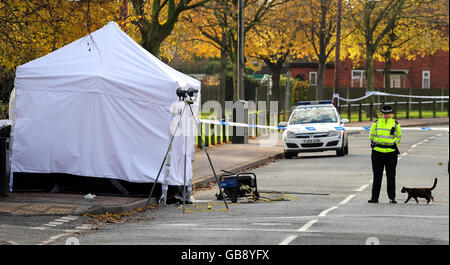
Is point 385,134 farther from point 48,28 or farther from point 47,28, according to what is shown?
point 48,28

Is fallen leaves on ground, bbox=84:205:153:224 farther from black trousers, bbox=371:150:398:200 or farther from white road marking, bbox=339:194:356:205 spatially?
black trousers, bbox=371:150:398:200

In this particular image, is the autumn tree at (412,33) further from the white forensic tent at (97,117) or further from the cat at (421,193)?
the cat at (421,193)

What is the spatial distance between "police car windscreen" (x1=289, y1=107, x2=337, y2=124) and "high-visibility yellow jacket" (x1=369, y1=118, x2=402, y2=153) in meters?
12.9

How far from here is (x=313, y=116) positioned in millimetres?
28250

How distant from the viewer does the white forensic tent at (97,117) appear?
53.4 ft

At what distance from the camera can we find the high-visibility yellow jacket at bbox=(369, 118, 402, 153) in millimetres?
14906

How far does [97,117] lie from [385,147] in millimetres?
5177

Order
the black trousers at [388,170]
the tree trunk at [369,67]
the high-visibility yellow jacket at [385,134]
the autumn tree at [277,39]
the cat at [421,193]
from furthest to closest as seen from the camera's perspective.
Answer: the tree trunk at [369,67], the autumn tree at [277,39], the black trousers at [388,170], the high-visibility yellow jacket at [385,134], the cat at [421,193]

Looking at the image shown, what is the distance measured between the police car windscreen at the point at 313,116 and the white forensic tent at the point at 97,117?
11.6 metres

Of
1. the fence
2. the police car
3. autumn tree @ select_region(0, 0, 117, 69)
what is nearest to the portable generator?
autumn tree @ select_region(0, 0, 117, 69)

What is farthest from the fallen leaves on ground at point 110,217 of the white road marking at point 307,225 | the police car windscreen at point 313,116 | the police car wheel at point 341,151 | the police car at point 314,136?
the police car windscreen at point 313,116

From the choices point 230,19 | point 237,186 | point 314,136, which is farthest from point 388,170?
point 230,19
